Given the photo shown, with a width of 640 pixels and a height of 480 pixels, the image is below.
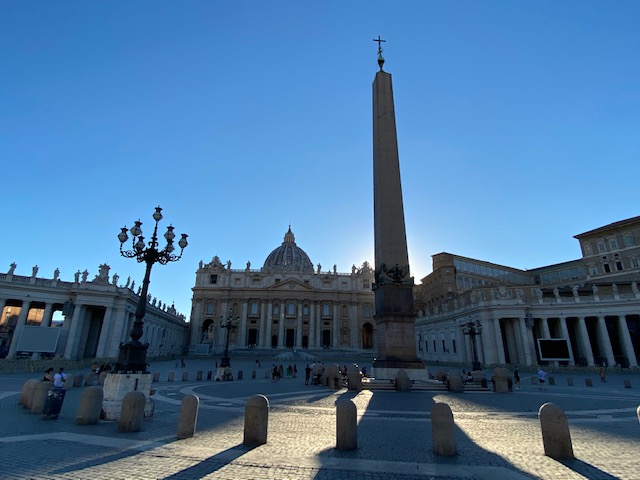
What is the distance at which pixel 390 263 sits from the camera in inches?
663

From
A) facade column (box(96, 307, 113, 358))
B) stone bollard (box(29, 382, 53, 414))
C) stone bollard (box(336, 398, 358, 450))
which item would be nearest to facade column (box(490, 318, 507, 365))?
stone bollard (box(336, 398, 358, 450))

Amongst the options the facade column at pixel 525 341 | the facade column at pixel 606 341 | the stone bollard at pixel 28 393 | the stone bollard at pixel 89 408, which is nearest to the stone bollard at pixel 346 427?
the stone bollard at pixel 89 408

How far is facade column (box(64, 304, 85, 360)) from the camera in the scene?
38.4 meters

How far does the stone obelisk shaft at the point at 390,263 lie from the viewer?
1617 centimetres

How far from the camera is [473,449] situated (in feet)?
20.2

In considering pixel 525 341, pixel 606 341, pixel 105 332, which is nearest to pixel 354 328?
pixel 525 341

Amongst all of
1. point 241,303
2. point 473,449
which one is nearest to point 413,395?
point 473,449

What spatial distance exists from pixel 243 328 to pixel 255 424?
7055 centimetres

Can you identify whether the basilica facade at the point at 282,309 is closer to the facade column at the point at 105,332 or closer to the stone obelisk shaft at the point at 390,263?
the facade column at the point at 105,332

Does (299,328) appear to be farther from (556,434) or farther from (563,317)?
(556,434)

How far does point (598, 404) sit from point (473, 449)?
1000 cm

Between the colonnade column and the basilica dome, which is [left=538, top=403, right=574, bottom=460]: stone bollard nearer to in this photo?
the colonnade column

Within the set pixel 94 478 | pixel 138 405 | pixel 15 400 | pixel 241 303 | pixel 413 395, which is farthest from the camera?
pixel 241 303

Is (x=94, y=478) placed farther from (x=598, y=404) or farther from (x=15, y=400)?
(x=598, y=404)
